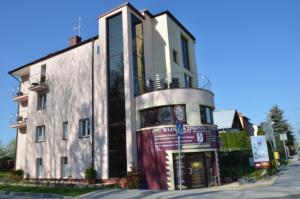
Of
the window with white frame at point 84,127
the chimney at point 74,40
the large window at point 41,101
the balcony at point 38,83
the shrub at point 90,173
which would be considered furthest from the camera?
the chimney at point 74,40

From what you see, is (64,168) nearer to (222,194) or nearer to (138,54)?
(138,54)

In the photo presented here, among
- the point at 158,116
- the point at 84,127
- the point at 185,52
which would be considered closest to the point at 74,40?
the point at 84,127

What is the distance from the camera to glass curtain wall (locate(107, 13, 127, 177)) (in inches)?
804

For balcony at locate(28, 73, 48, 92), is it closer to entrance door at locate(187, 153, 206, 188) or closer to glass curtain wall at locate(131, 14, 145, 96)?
glass curtain wall at locate(131, 14, 145, 96)

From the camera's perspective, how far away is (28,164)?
26344mm

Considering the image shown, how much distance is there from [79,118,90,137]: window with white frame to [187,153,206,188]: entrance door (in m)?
8.43

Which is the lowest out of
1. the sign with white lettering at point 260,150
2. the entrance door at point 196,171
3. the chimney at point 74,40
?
the entrance door at point 196,171

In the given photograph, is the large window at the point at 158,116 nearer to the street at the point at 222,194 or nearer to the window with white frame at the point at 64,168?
the street at the point at 222,194

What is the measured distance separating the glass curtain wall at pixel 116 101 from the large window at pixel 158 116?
1.62 metres

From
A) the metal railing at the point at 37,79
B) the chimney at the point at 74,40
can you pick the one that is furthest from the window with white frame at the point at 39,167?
the chimney at the point at 74,40

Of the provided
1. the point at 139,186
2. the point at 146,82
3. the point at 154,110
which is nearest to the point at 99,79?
the point at 146,82

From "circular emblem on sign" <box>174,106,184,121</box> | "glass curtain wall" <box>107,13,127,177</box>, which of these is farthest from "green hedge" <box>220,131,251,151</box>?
"glass curtain wall" <box>107,13,127,177</box>

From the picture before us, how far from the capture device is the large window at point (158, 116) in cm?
1939

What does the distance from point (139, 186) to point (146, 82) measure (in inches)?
310
